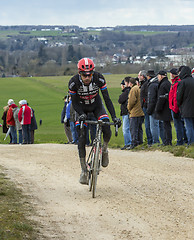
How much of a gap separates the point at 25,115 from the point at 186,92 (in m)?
8.67

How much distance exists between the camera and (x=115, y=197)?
355 inches

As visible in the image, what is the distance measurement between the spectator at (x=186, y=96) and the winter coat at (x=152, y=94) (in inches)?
64.9

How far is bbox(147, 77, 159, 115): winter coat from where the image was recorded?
16141 mm

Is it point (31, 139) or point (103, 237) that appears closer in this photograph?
point (103, 237)

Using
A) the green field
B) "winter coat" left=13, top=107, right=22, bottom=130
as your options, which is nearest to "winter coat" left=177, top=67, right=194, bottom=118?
"winter coat" left=13, top=107, right=22, bottom=130

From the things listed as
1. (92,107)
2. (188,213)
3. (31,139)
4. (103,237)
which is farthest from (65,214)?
(31,139)

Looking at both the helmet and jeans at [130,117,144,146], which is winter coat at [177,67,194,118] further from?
the helmet

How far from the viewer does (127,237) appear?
6.58 metres

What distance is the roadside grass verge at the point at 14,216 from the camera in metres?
6.44

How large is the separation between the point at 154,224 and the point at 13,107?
16.4 m

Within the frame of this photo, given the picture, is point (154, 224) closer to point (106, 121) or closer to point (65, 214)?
point (65, 214)

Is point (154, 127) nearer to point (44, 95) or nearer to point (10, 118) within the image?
point (10, 118)

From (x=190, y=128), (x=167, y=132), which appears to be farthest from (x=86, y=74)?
(x=167, y=132)

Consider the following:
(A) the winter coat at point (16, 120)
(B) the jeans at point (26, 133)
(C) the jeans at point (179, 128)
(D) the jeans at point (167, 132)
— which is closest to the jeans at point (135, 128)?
(D) the jeans at point (167, 132)
